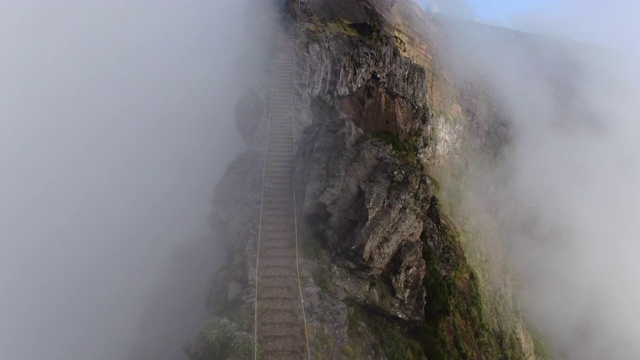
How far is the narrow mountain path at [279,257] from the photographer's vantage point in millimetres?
25297

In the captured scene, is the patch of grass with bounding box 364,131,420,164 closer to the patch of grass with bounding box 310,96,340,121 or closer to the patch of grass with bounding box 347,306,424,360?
the patch of grass with bounding box 310,96,340,121

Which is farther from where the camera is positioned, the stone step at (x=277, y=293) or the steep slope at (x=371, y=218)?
the steep slope at (x=371, y=218)

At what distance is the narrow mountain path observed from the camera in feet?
83.0

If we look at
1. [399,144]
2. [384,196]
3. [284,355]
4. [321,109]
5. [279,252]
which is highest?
[321,109]

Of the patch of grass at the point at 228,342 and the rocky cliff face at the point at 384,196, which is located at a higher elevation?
the rocky cliff face at the point at 384,196

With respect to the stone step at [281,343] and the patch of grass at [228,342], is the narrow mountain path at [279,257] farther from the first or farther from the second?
the patch of grass at [228,342]

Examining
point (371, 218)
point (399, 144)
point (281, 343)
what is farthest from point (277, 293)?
point (399, 144)

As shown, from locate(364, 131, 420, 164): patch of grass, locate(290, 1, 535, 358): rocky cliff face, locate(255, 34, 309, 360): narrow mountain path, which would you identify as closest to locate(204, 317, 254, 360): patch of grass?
locate(255, 34, 309, 360): narrow mountain path

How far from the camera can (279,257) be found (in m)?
29.7

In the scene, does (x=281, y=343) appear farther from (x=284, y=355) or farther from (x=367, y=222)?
(x=367, y=222)

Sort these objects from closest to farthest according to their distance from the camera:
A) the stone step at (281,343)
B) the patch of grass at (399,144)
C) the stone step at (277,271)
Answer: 1. the stone step at (281,343)
2. the stone step at (277,271)
3. the patch of grass at (399,144)

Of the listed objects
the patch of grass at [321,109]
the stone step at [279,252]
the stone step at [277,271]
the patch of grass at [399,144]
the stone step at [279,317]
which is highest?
the patch of grass at [321,109]

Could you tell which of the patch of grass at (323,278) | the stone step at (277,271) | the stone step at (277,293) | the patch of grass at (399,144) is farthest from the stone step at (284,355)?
the patch of grass at (399,144)

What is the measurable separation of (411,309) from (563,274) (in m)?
36.2
